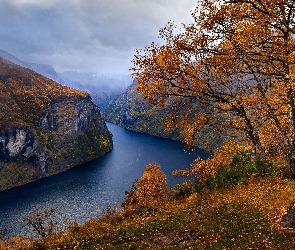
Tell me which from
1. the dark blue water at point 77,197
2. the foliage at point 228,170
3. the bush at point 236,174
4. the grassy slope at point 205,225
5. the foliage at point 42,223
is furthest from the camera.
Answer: the dark blue water at point 77,197

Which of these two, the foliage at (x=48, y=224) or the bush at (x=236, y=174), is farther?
the bush at (x=236, y=174)

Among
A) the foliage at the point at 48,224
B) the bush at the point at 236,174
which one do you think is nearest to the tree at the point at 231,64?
the bush at the point at 236,174

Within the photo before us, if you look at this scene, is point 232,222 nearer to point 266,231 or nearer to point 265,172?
point 266,231

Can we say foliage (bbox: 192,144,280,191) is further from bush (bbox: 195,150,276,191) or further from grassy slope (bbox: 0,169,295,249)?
grassy slope (bbox: 0,169,295,249)

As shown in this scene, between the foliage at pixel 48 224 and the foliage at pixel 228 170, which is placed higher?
the foliage at pixel 228 170

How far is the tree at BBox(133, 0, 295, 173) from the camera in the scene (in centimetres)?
1517

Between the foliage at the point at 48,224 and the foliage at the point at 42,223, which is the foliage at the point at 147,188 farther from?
the foliage at the point at 42,223

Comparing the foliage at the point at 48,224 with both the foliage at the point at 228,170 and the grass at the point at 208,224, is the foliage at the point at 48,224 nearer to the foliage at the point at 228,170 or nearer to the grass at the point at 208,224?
the grass at the point at 208,224

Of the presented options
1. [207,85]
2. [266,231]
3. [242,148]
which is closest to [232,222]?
[266,231]

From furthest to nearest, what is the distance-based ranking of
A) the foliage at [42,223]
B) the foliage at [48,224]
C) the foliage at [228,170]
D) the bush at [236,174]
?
the foliage at [228,170], the bush at [236,174], the foliage at [42,223], the foliage at [48,224]

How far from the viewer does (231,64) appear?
19.1 meters

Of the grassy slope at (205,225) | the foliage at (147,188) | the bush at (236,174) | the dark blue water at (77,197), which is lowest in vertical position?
the dark blue water at (77,197)

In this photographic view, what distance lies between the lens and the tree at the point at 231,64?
15.2 metres

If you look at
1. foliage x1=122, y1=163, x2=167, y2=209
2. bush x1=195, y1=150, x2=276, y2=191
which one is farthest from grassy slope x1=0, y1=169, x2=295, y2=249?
foliage x1=122, y1=163, x2=167, y2=209
